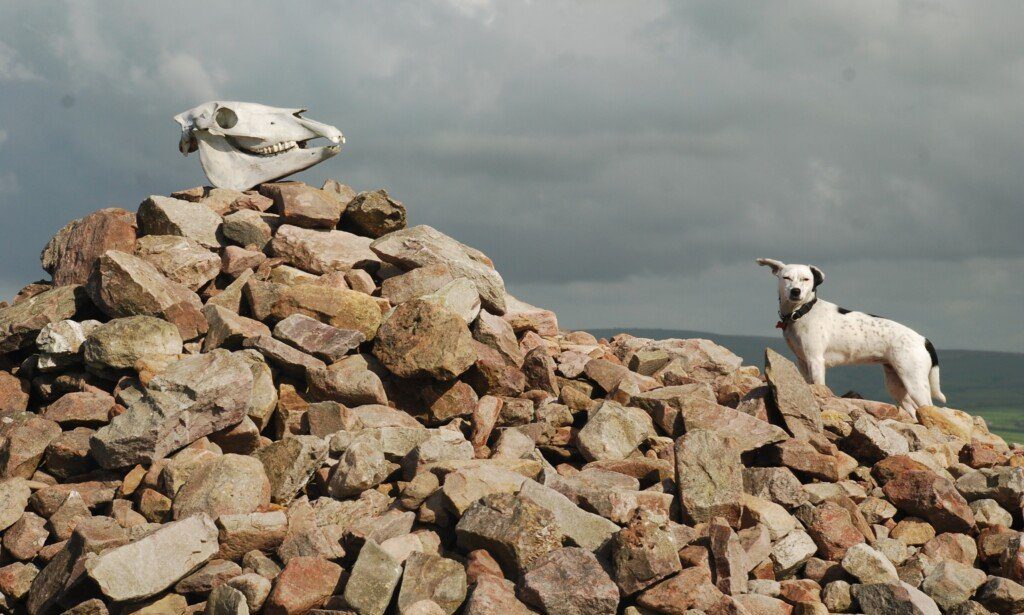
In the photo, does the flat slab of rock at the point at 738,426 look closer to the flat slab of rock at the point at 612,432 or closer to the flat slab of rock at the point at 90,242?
the flat slab of rock at the point at 612,432

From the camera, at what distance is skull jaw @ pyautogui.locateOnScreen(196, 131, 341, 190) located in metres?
17.1

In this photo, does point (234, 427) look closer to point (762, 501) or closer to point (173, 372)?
point (173, 372)

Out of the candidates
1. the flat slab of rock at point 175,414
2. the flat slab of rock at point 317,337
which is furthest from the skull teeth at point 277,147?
the flat slab of rock at point 175,414

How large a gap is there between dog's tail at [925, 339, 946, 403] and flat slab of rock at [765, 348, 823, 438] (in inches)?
173

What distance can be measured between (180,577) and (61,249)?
8516mm

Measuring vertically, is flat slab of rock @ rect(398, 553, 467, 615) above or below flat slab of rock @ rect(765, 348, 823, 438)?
below

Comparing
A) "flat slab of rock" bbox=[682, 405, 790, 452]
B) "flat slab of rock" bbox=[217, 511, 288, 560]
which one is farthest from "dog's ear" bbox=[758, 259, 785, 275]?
"flat slab of rock" bbox=[217, 511, 288, 560]

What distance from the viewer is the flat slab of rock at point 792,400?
1218cm

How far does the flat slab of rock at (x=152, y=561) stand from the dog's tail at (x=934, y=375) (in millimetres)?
11799

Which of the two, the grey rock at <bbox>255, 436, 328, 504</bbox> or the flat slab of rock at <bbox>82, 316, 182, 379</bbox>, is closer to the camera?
the grey rock at <bbox>255, 436, 328, 504</bbox>

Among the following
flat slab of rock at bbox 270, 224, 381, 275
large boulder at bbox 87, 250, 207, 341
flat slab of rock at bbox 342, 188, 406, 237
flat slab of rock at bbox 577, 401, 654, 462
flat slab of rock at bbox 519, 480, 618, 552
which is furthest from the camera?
flat slab of rock at bbox 342, 188, 406, 237

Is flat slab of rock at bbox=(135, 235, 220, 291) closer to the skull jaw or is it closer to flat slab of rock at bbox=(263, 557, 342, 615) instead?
the skull jaw

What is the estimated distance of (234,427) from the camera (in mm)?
11461

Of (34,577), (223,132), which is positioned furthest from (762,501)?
(223,132)
